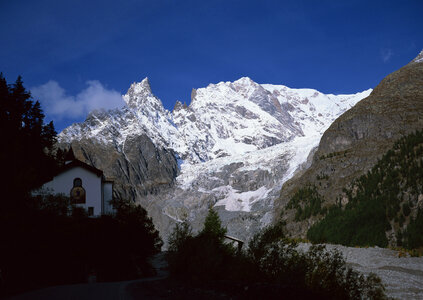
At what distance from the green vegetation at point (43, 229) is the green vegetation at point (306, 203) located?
50982 millimetres

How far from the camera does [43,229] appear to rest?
2166cm

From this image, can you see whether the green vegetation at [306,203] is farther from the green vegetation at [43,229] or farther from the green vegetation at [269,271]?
the green vegetation at [269,271]

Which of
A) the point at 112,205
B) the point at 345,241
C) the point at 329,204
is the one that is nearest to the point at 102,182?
the point at 112,205

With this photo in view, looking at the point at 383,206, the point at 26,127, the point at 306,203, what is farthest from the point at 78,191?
the point at 306,203

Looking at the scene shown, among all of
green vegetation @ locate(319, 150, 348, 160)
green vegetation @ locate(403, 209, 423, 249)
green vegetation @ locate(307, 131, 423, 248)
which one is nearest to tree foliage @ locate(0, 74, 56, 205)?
green vegetation @ locate(307, 131, 423, 248)

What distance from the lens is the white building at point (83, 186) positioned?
41500 millimetres

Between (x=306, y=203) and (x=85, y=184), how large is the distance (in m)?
60.7

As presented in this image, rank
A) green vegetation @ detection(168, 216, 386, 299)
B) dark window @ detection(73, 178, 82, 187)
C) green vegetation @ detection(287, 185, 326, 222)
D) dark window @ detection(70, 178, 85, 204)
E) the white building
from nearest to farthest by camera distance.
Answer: green vegetation @ detection(168, 216, 386, 299) → the white building → dark window @ detection(70, 178, 85, 204) → dark window @ detection(73, 178, 82, 187) → green vegetation @ detection(287, 185, 326, 222)

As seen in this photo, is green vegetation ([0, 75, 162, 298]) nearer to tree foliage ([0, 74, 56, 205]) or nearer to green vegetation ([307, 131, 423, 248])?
tree foliage ([0, 74, 56, 205])

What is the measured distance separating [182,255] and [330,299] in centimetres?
1171

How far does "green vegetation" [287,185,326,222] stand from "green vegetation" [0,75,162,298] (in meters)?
51.0

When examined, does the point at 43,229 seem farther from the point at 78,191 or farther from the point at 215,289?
the point at 78,191

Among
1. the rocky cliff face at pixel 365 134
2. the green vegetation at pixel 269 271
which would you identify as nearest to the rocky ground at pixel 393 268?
the green vegetation at pixel 269 271

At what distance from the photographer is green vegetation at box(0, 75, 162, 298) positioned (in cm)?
1917
